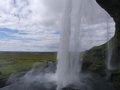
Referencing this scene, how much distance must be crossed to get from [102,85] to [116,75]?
30.4 ft

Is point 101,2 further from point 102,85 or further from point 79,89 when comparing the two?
point 79,89

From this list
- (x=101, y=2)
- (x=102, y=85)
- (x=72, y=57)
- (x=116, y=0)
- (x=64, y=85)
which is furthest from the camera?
(x=72, y=57)

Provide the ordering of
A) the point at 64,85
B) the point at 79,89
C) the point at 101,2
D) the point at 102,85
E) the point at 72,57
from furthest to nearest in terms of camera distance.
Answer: the point at 72,57
the point at 101,2
the point at 102,85
the point at 64,85
the point at 79,89

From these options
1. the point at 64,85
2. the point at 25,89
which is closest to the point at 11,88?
the point at 25,89

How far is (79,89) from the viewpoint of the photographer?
3766cm

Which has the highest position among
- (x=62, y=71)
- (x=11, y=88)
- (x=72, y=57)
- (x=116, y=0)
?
(x=116, y=0)

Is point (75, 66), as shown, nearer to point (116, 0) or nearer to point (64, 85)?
point (64, 85)

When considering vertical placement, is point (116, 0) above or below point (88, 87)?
above

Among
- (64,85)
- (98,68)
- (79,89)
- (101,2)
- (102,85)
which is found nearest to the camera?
(79,89)

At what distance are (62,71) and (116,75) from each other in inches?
537

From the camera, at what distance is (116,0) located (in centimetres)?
4662

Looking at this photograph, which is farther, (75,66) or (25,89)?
(75,66)

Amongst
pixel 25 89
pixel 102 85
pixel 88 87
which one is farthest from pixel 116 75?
pixel 25 89

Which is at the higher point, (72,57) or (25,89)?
(72,57)
